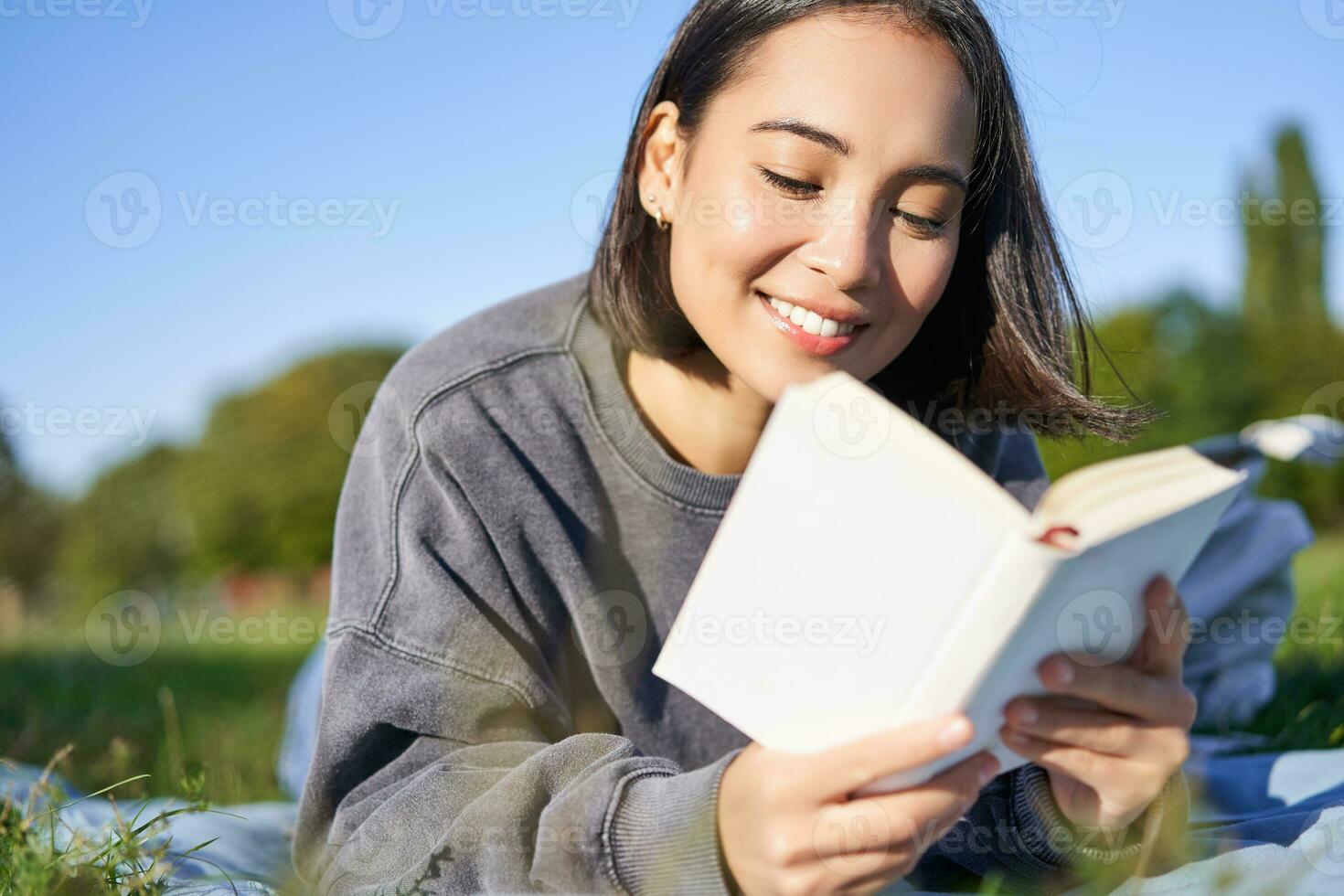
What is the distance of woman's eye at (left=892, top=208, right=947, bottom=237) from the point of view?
6.20 ft

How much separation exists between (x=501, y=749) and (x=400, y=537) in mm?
422

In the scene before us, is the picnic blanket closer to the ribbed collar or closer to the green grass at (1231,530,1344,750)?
the green grass at (1231,530,1344,750)

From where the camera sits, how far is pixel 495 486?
2062mm

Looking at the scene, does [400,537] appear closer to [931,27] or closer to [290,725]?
[931,27]

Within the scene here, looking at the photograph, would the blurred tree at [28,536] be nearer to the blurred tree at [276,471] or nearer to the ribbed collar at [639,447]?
the blurred tree at [276,471]

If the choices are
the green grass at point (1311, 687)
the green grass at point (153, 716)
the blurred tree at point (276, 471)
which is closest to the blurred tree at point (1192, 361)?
the green grass at point (1311, 687)

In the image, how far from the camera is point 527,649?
6.64 feet

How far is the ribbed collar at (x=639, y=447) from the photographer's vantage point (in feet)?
7.31

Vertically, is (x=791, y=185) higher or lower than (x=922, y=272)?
higher

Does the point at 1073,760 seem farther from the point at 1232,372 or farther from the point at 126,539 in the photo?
the point at 126,539

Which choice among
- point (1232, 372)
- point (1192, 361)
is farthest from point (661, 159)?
point (1232, 372)

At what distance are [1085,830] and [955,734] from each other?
0.65 meters

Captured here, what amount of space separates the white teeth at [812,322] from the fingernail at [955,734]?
889 millimetres

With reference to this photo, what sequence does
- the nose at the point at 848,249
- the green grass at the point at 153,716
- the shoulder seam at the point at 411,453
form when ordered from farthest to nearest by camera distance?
the green grass at the point at 153,716, the shoulder seam at the point at 411,453, the nose at the point at 848,249
